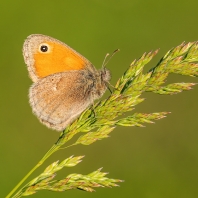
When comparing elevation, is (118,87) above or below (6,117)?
above

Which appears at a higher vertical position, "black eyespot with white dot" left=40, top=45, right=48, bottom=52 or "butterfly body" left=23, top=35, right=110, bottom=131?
"black eyespot with white dot" left=40, top=45, right=48, bottom=52

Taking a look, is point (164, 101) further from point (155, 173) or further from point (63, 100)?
point (63, 100)

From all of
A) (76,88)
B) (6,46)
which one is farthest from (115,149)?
(76,88)

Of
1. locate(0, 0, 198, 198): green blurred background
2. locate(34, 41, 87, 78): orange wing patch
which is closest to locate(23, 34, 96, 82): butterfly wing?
locate(34, 41, 87, 78): orange wing patch

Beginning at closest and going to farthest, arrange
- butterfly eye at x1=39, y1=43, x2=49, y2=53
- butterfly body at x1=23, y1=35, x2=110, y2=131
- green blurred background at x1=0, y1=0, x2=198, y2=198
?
butterfly body at x1=23, y1=35, x2=110, y2=131 → butterfly eye at x1=39, y1=43, x2=49, y2=53 → green blurred background at x1=0, y1=0, x2=198, y2=198

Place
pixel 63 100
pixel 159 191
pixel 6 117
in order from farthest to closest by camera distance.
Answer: pixel 6 117, pixel 159 191, pixel 63 100

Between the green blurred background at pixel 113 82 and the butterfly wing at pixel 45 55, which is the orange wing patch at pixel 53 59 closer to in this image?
the butterfly wing at pixel 45 55

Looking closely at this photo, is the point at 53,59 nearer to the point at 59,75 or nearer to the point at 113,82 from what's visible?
the point at 59,75

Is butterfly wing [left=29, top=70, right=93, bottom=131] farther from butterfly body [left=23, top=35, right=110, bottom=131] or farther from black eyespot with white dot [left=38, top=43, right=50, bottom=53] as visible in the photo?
black eyespot with white dot [left=38, top=43, right=50, bottom=53]

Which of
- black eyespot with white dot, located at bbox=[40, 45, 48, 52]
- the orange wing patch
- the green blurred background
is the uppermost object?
black eyespot with white dot, located at bbox=[40, 45, 48, 52]
